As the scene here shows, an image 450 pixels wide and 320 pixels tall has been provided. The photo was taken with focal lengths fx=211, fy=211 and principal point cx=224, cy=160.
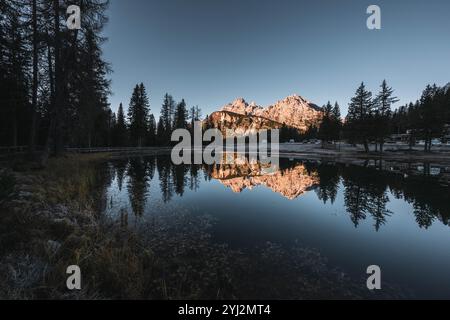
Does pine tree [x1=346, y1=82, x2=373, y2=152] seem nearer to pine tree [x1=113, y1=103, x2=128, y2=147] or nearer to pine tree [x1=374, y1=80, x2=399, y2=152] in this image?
pine tree [x1=374, y1=80, x2=399, y2=152]

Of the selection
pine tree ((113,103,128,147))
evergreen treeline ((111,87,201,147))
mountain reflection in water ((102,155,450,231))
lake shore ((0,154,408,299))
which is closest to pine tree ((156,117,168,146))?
evergreen treeline ((111,87,201,147))

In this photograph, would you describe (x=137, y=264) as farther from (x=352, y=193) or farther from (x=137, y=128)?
(x=137, y=128)

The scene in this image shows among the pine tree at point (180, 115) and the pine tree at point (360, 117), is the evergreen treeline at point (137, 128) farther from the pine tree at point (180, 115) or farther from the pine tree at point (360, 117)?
the pine tree at point (360, 117)

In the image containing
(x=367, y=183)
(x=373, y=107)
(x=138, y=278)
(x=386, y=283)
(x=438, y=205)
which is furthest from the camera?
(x=373, y=107)

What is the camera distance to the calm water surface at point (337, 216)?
6.94 meters

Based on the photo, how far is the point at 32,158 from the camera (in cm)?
1578

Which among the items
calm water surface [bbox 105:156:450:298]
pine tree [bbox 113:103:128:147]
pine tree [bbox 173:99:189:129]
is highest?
pine tree [bbox 173:99:189:129]

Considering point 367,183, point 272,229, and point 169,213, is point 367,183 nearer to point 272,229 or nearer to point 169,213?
point 272,229

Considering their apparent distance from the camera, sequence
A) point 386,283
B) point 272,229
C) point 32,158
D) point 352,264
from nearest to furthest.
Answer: point 386,283 → point 352,264 → point 272,229 → point 32,158

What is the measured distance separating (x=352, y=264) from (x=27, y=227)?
32.0ft

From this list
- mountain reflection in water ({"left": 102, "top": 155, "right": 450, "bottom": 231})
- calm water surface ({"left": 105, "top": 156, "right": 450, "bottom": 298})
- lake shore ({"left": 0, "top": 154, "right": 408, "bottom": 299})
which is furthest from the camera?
mountain reflection in water ({"left": 102, "top": 155, "right": 450, "bottom": 231})

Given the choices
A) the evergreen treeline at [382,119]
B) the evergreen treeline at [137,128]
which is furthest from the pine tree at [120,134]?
the evergreen treeline at [382,119]

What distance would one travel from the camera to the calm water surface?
694 cm
